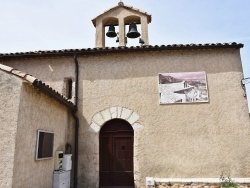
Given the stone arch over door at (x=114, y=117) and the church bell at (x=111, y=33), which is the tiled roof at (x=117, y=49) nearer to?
the church bell at (x=111, y=33)

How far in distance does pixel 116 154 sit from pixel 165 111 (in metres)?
2.12

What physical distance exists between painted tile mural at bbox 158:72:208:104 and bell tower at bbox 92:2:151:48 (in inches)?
80.1

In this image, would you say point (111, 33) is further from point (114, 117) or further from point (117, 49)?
point (114, 117)

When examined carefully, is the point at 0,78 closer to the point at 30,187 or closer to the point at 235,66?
the point at 30,187

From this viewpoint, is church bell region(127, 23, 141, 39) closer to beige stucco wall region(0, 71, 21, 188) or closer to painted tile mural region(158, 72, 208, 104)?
painted tile mural region(158, 72, 208, 104)

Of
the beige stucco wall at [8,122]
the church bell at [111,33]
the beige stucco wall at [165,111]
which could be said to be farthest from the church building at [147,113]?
the church bell at [111,33]

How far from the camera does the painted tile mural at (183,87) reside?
7219 millimetres

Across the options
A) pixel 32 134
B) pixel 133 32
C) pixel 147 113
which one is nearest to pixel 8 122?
pixel 32 134

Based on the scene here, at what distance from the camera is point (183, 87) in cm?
734

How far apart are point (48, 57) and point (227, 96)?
20.3 feet

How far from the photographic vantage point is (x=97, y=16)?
29.4ft

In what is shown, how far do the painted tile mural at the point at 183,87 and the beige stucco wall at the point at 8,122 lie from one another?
170 inches

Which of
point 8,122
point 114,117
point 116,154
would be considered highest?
point 114,117

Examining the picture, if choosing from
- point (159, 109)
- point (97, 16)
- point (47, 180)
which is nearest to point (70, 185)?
point (47, 180)
